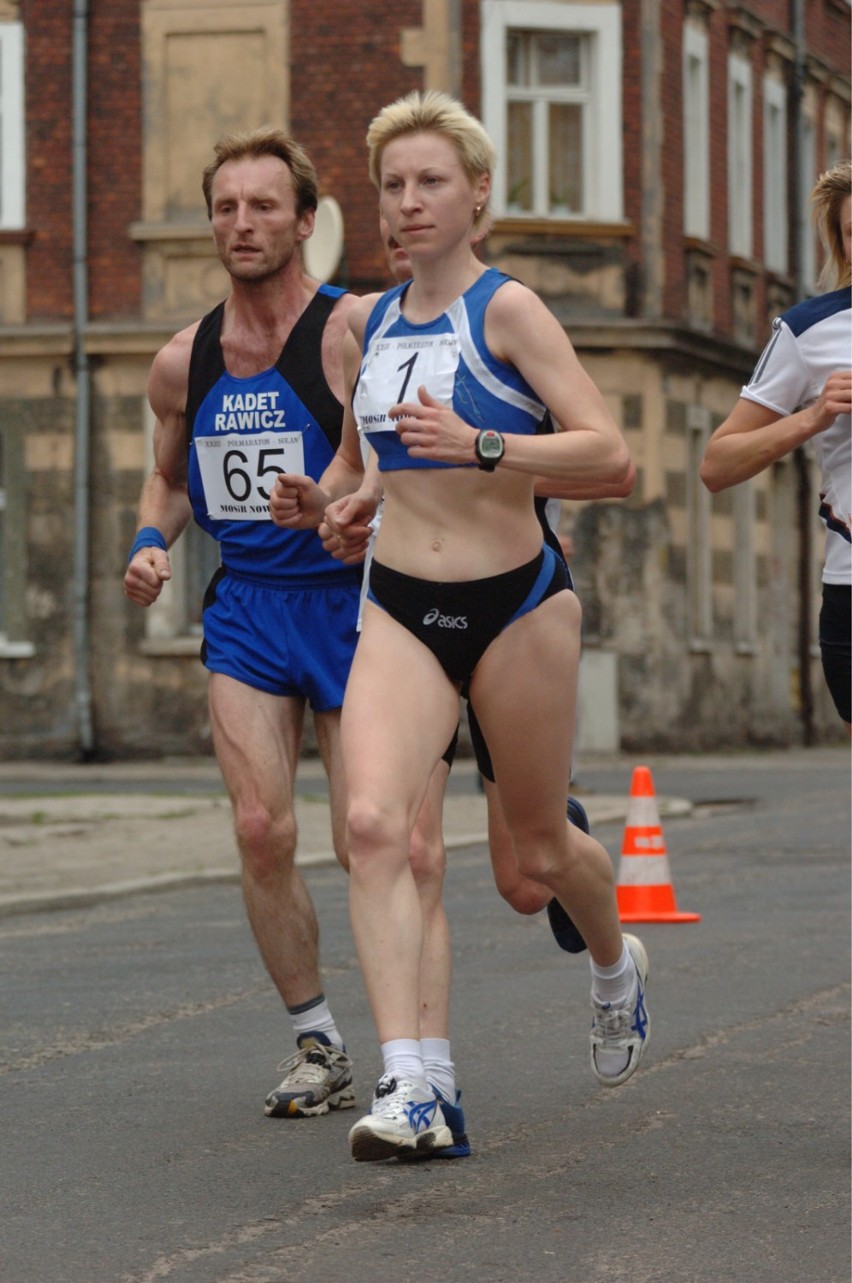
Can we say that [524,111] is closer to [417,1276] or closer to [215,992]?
[215,992]

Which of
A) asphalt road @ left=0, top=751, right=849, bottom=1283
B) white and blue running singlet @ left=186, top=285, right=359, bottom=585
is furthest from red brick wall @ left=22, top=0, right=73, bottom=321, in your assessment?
white and blue running singlet @ left=186, top=285, right=359, bottom=585

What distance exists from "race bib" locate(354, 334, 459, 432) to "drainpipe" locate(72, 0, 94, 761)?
72.2 ft

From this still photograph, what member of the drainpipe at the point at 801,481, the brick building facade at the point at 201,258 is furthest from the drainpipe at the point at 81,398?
the drainpipe at the point at 801,481

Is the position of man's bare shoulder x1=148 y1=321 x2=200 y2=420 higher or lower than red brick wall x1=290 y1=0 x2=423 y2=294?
lower

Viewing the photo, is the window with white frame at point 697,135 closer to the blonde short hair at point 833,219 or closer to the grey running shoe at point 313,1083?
the grey running shoe at point 313,1083

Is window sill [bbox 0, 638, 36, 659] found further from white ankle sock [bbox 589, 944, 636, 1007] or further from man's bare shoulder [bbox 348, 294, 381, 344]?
man's bare shoulder [bbox 348, 294, 381, 344]

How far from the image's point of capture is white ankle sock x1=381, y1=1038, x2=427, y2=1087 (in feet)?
17.7

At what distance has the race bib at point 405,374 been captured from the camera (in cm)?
573

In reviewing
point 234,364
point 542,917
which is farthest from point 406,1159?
point 542,917

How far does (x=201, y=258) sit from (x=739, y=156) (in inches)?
297

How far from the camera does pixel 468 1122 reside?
20.6 ft

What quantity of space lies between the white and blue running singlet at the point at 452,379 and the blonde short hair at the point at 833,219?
2.20ft

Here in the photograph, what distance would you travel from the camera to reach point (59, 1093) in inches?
267

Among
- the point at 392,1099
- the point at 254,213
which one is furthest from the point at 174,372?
the point at 392,1099
